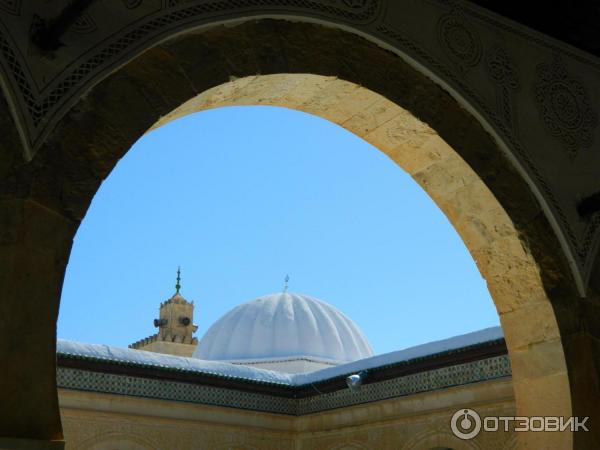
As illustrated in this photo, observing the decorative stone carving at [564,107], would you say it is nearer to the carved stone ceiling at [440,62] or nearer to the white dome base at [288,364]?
the carved stone ceiling at [440,62]

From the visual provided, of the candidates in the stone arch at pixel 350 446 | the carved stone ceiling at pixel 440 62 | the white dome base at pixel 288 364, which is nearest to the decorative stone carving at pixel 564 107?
the carved stone ceiling at pixel 440 62

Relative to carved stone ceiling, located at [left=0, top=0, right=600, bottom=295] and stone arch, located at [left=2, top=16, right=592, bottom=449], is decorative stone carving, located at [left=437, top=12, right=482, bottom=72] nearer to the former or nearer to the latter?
carved stone ceiling, located at [left=0, top=0, right=600, bottom=295]

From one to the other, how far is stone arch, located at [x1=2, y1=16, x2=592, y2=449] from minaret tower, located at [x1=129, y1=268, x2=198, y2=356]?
2446 cm

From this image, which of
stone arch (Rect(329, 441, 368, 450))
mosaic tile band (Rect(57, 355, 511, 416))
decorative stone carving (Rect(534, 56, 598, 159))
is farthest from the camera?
stone arch (Rect(329, 441, 368, 450))

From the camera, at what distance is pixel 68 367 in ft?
25.8

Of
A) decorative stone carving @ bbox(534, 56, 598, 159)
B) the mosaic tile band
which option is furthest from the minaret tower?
decorative stone carving @ bbox(534, 56, 598, 159)

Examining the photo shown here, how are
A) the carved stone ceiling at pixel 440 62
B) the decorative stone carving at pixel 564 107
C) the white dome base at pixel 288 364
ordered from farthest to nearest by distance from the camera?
the white dome base at pixel 288 364, the decorative stone carving at pixel 564 107, the carved stone ceiling at pixel 440 62

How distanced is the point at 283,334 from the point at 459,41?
38.1ft

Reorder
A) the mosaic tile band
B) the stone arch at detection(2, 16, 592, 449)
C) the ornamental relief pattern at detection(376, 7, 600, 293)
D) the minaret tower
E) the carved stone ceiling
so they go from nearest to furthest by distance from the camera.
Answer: the stone arch at detection(2, 16, 592, 449)
the carved stone ceiling
the ornamental relief pattern at detection(376, 7, 600, 293)
the mosaic tile band
the minaret tower

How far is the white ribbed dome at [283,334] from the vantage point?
14305 mm

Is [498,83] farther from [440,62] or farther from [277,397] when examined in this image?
[277,397]

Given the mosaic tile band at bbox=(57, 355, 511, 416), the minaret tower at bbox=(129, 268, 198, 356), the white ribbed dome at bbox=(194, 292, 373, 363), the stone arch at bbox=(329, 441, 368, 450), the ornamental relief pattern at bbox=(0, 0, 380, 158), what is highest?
the minaret tower at bbox=(129, 268, 198, 356)

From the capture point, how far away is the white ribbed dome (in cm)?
1430

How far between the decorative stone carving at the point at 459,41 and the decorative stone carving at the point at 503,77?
7cm
